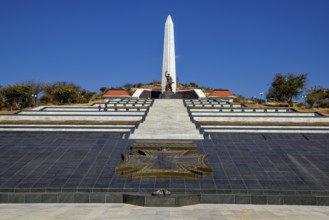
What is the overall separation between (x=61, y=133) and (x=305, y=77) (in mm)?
32167

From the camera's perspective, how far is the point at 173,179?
10211 millimetres

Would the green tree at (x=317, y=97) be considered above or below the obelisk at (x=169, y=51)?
below

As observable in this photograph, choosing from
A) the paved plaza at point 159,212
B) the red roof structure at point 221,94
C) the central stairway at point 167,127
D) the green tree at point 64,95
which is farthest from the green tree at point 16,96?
the paved plaza at point 159,212

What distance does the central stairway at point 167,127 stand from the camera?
16688 mm

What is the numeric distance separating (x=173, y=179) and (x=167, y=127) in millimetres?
9082

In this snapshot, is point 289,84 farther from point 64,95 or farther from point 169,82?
point 64,95

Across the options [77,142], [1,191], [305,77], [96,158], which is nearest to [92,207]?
[1,191]

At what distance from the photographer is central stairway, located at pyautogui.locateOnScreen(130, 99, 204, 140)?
1669 centimetres

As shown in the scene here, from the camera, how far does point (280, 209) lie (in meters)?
8.53

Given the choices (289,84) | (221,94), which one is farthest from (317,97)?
(221,94)

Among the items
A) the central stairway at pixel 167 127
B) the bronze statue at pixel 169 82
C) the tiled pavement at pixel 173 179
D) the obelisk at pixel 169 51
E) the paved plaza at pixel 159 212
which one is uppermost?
the obelisk at pixel 169 51

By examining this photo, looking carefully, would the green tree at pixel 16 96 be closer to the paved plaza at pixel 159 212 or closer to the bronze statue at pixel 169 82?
the bronze statue at pixel 169 82

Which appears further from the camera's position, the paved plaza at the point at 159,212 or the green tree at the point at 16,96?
the green tree at the point at 16,96

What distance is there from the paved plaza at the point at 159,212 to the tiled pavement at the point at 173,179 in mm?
516
